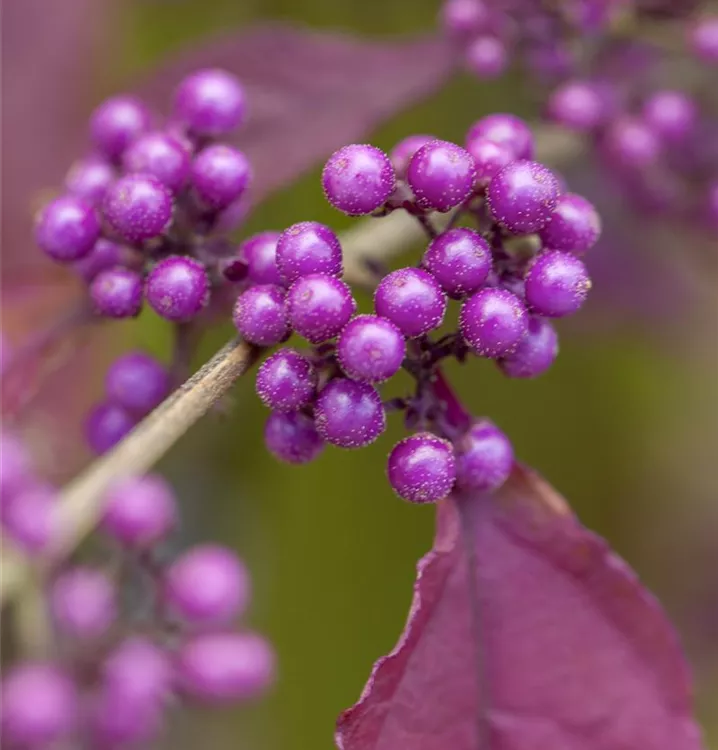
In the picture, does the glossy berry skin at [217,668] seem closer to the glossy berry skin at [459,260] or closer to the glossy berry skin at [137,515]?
the glossy berry skin at [137,515]

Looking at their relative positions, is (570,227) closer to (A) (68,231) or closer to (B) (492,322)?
(B) (492,322)

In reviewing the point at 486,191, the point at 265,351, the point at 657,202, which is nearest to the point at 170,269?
the point at 265,351

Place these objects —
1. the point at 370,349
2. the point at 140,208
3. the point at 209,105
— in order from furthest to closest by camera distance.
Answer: the point at 209,105, the point at 140,208, the point at 370,349

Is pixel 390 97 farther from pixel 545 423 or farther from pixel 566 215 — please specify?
pixel 545 423

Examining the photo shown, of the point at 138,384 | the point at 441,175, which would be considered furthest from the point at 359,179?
the point at 138,384

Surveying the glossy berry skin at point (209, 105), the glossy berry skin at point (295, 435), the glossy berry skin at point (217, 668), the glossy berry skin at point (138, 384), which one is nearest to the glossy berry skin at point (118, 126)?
the glossy berry skin at point (209, 105)

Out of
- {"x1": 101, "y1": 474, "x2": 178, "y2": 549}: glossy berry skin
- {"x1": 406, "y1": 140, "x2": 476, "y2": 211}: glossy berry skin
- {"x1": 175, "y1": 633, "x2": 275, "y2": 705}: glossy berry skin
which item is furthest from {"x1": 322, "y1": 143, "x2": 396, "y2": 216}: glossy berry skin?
{"x1": 175, "y1": 633, "x2": 275, "y2": 705}: glossy berry skin

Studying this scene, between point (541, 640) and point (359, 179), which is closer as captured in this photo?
point (359, 179)

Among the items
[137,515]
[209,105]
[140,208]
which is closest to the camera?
[140,208]
